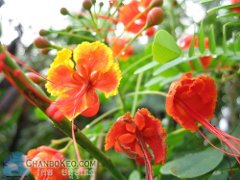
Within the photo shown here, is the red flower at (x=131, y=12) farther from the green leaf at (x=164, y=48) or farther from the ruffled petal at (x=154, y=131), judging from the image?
the ruffled petal at (x=154, y=131)

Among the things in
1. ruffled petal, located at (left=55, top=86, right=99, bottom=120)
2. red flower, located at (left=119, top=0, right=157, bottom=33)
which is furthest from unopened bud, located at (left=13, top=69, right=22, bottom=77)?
red flower, located at (left=119, top=0, right=157, bottom=33)

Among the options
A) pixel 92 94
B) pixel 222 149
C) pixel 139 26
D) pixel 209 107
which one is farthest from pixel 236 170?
pixel 139 26

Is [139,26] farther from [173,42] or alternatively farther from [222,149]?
[222,149]

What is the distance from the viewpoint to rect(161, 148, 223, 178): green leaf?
0.98 meters

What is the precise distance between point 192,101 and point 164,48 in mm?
160

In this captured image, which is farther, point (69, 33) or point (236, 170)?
point (69, 33)

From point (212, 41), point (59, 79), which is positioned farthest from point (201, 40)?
point (59, 79)

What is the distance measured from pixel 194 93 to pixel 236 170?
21cm

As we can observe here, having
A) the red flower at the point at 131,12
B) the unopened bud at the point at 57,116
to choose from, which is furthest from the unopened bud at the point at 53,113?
the red flower at the point at 131,12

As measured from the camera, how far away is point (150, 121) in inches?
39.6

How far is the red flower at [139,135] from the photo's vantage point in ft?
3.26

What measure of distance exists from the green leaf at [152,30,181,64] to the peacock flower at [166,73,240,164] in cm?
6

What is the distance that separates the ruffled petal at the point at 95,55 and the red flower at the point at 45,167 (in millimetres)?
237

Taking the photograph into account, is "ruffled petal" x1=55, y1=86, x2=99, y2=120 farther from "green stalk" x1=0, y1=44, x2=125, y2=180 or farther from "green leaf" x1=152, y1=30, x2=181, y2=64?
"green leaf" x1=152, y1=30, x2=181, y2=64
